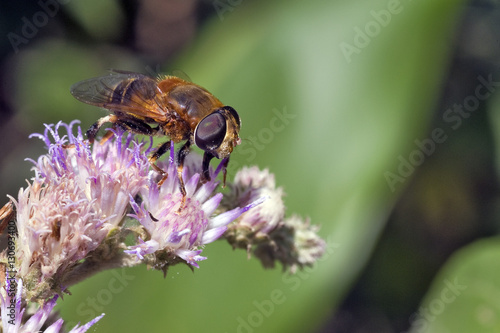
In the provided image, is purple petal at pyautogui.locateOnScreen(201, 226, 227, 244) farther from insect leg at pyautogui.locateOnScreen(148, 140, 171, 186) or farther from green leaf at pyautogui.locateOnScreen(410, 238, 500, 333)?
green leaf at pyautogui.locateOnScreen(410, 238, 500, 333)

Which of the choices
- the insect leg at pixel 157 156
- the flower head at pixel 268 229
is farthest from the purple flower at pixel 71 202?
the flower head at pixel 268 229

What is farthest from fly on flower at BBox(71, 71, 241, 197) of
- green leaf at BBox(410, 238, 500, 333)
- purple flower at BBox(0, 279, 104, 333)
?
green leaf at BBox(410, 238, 500, 333)

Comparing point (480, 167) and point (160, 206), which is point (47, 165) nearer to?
point (160, 206)

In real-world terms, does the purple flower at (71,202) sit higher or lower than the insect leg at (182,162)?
higher

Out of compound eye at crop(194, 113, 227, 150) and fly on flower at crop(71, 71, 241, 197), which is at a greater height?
fly on flower at crop(71, 71, 241, 197)

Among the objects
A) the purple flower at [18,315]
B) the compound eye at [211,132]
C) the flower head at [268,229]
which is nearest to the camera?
the purple flower at [18,315]

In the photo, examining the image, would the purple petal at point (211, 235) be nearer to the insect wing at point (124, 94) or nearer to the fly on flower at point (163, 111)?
the fly on flower at point (163, 111)

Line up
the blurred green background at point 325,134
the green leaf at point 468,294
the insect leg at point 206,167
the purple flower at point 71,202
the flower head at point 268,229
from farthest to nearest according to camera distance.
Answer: the green leaf at point 468,294
the blurred green background at point 325,134
the flower head at point 268,229
the insect leg at point 206,167
the purple flower at point 71,202
